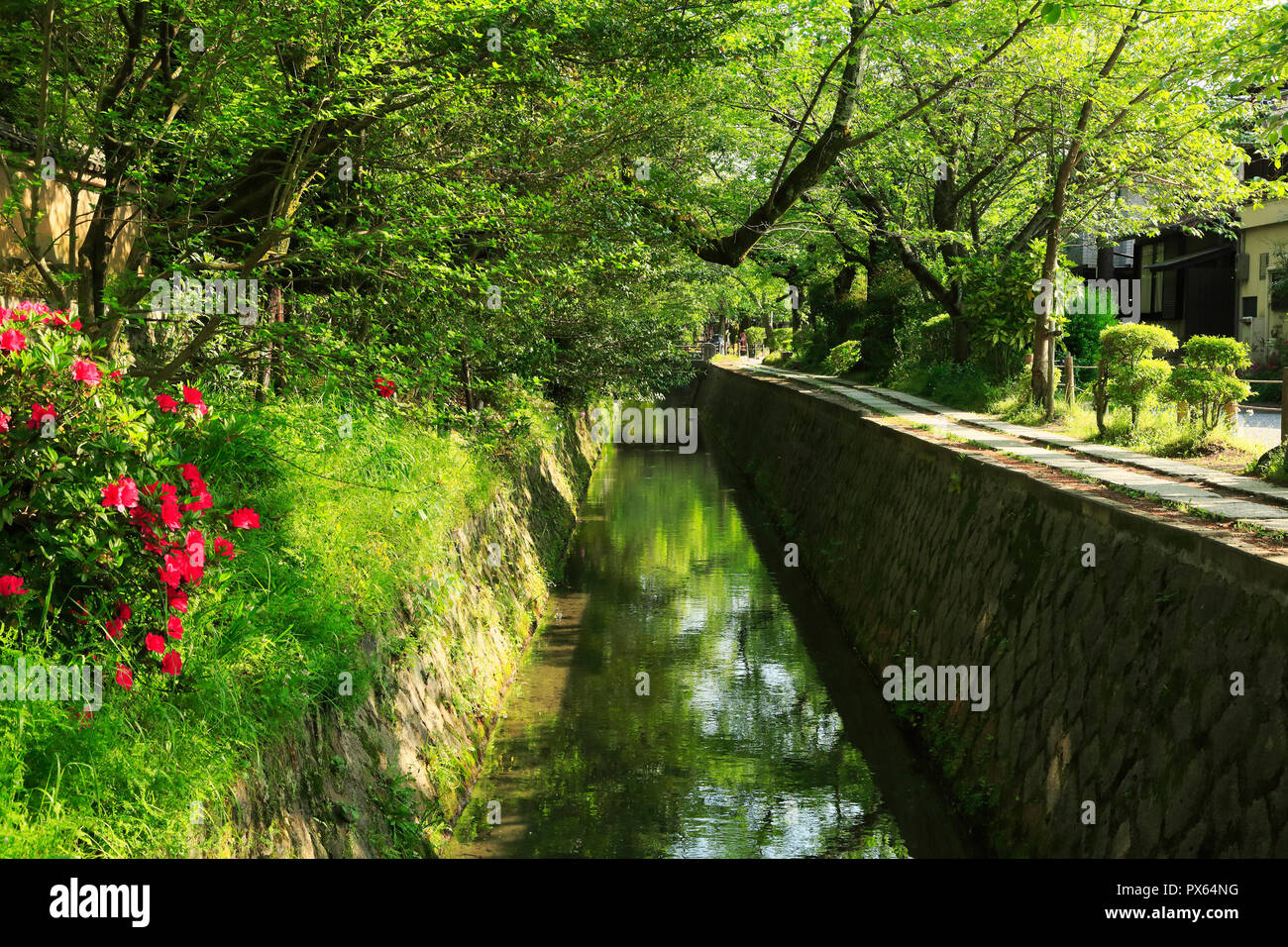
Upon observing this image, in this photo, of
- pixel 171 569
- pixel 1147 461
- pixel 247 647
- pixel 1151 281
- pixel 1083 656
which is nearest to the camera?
pixel 171 569

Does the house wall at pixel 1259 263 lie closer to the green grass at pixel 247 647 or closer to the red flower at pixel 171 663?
the green grass at pixel 247 647

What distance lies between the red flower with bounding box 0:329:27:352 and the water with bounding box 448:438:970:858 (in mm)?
5075

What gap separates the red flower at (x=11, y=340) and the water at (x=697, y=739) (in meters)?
5.08

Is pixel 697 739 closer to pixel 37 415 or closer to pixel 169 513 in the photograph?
pixel 169 513

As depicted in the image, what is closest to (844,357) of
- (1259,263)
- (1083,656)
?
(1259,263)

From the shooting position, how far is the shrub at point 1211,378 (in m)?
12.8

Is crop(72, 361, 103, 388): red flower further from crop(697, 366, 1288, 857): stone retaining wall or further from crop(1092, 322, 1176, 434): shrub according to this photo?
crop(1092, 322, 1176, 434): shrub

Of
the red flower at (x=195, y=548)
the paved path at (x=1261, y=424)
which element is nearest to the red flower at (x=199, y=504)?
the red flower at (x=195, y=548)

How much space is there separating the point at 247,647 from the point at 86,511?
58.8 inches

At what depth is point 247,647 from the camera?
6.42 m

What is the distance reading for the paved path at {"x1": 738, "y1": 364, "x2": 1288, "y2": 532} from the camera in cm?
845

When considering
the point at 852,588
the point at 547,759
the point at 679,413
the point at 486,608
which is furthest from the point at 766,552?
the point at 679,413

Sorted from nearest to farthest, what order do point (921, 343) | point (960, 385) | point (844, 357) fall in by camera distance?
1. point (960, 385)
2. point (921, 343)
3. point (844, 357)

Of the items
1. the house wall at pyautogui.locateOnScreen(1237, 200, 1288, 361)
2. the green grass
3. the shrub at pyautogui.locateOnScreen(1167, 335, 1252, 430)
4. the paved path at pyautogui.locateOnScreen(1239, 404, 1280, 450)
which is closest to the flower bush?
the green grass
